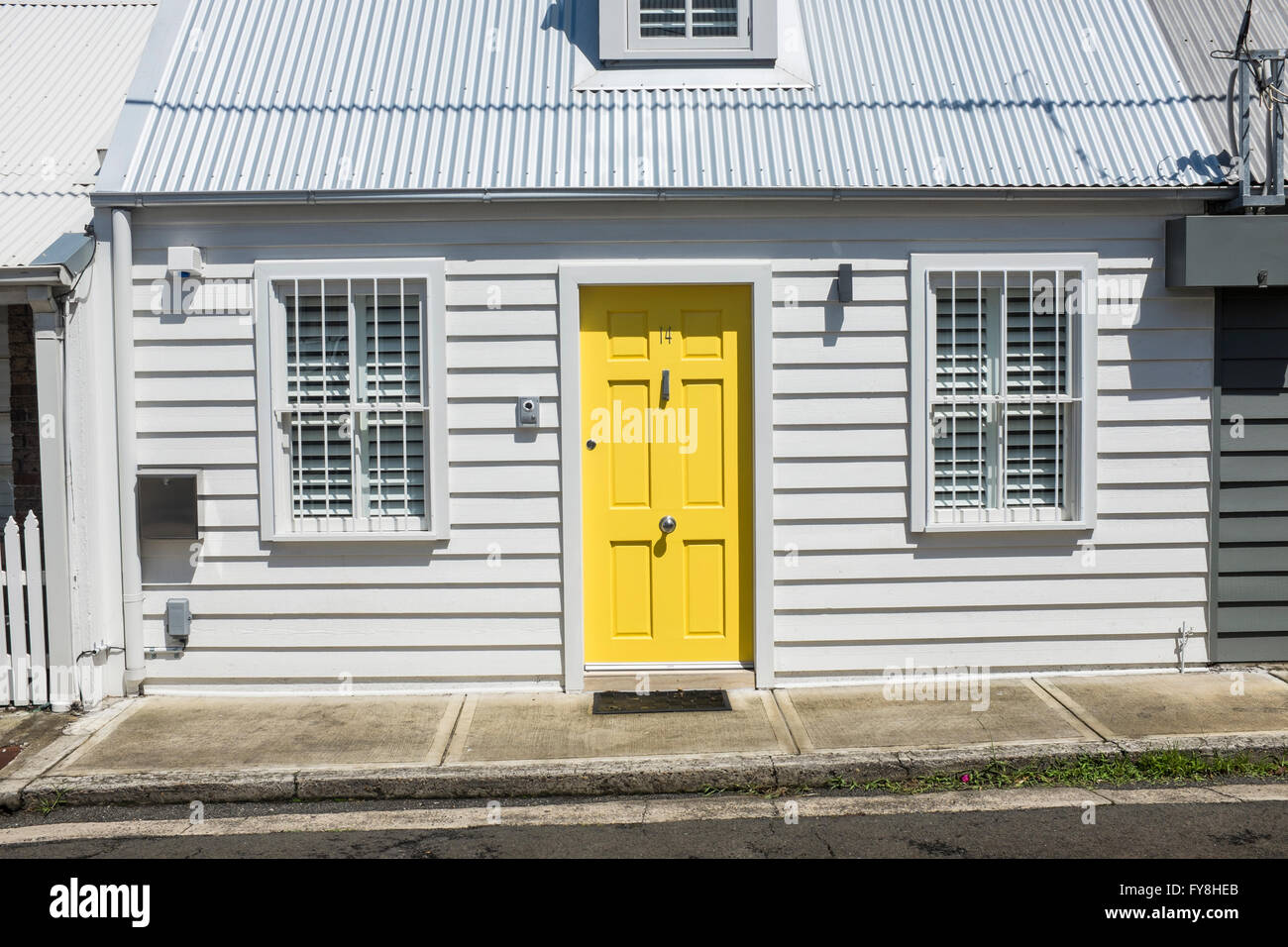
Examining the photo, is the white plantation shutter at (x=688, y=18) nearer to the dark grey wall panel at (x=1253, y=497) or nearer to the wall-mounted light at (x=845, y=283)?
the wall-mounted light at (x=845, y=283)

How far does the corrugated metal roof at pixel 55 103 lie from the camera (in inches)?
287

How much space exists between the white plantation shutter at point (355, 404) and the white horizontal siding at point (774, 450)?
0.66 ft

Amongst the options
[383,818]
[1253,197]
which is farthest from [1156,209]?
[383,818]

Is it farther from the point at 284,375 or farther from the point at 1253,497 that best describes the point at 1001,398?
the point at 284,375

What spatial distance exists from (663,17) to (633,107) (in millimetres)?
806

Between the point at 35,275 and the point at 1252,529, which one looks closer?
the point at 35,275

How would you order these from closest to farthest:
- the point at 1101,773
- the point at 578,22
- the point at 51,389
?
the point at 1101,773 < the point at 51,389 < the point at 578,22

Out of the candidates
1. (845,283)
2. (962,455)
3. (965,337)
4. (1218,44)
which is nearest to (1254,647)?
(962,455)

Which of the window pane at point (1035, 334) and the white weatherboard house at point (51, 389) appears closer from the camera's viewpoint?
the white weatherboard house at point (51, 389)

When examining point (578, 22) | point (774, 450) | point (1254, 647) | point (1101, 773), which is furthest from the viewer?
point (578, 22)

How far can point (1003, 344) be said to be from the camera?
280 inches

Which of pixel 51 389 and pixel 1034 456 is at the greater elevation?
pixel 51 389

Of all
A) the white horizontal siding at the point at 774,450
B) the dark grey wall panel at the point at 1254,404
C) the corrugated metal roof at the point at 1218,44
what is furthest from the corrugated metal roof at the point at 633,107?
the dark grey wall panel at the point at 1254,404

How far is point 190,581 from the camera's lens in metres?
7.02
